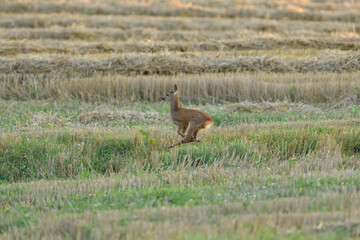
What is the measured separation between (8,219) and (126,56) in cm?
1112

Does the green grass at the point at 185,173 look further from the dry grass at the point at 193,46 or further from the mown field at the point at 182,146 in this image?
the dry grass at the point at 193,46

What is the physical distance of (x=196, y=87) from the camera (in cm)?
1441

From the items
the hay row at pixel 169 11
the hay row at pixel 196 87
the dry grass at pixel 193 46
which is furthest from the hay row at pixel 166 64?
the hay row at pixel 169 11

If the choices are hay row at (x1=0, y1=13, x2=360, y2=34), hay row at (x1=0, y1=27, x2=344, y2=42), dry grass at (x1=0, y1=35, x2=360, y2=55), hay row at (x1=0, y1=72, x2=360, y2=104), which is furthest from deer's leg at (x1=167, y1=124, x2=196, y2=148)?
hay row at (x1=0, y1=13, x2=360, y2=34)

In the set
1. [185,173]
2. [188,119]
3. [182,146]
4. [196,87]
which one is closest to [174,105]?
[188,119]

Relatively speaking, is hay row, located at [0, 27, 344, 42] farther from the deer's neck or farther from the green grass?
the deer's neck

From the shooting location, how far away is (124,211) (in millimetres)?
5855

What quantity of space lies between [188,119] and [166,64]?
795 cm

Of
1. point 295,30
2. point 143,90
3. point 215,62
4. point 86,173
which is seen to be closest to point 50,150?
point 86,173

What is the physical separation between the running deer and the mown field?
1.08 feet

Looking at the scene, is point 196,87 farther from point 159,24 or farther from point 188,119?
point 159,24

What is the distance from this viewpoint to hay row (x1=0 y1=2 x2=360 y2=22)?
30.4 metres

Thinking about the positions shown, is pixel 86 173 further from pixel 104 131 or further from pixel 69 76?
pixel 69 76

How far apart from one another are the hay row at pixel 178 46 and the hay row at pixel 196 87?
425cm
